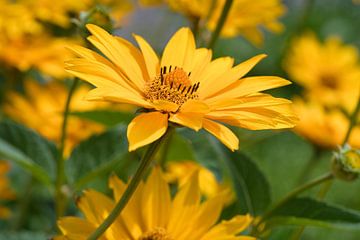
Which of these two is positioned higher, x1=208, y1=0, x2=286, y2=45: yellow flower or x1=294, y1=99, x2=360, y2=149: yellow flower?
x1=208, y1=0, x2=286, y2=45: yellow flower

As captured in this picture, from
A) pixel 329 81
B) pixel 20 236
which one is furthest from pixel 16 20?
pixel 329 81

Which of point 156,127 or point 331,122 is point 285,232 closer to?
point 156,127

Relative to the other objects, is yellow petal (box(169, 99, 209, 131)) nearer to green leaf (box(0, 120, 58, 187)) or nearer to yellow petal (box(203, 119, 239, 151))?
yellow petal (box(203, 119, 239, 151))

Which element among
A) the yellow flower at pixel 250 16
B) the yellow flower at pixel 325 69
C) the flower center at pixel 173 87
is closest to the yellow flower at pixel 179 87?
the flower center at pixel 173 87

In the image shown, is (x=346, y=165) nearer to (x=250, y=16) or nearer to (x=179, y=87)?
(x=179, y=87)

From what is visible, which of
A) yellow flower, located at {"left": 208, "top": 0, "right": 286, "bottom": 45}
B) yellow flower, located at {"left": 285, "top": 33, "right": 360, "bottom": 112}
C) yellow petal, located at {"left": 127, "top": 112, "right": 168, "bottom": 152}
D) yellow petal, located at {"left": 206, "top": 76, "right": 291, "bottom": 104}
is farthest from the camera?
yellow flower, located at {"left": 285, "top": 33, "right": 360, "bottom": 112}

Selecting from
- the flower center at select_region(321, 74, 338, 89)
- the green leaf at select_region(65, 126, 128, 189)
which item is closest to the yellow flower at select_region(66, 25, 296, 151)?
the green leaf at select_region(65, 126, 128, 189)

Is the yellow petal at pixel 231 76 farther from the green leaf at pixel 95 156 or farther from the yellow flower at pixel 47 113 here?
the yellow flower at pixel 47 113
